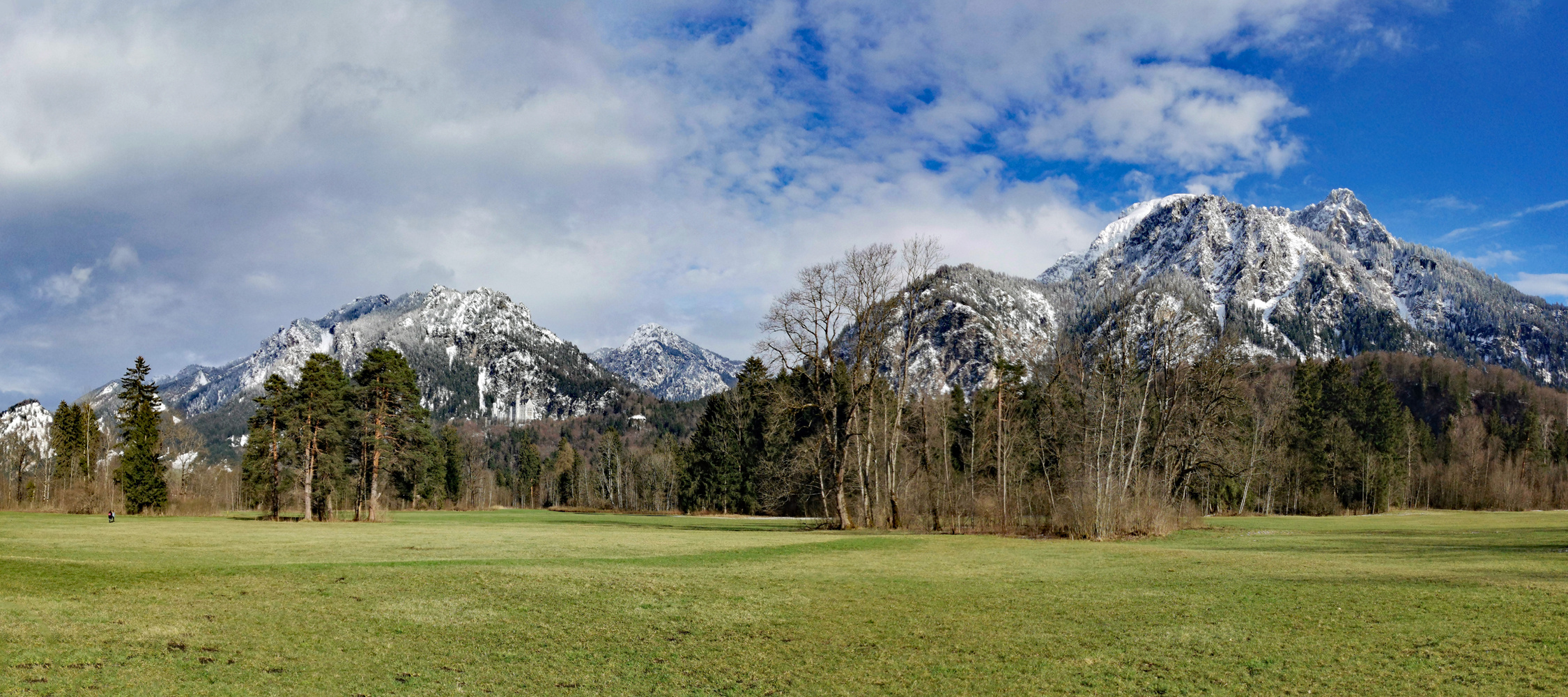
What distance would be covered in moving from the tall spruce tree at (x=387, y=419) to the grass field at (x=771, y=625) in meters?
37.0

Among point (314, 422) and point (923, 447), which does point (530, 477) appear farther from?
point (923, 447)

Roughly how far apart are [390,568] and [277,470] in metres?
A: 48.8

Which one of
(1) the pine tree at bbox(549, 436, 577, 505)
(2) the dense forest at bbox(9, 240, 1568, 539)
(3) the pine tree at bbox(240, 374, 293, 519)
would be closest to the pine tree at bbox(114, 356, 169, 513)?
(2) the dense forest at bbox(9, 240, 1568, 539)

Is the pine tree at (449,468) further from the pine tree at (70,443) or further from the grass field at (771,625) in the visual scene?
the grass field at (771,625)

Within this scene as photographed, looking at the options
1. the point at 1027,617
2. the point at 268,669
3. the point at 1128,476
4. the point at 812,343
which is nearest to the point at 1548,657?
the point at 1027,617

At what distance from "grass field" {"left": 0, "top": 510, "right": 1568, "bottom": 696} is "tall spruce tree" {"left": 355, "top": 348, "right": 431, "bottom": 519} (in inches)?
1459

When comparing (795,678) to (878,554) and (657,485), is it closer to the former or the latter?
(878,554)

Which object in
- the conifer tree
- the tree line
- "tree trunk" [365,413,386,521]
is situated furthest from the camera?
the conifer tree

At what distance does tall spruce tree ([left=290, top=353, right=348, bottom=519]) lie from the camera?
5662 cm

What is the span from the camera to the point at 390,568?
19.0 metres

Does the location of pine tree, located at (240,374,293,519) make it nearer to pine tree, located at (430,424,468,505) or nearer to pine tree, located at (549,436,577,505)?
pine tree, located at (430,424,468,505)

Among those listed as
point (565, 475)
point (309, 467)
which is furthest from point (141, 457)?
point (565, 475)

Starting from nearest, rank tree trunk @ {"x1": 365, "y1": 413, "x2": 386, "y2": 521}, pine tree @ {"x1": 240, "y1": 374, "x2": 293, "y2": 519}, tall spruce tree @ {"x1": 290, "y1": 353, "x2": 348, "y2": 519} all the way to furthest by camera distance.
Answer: tall spruce tree @ {"x1": 290, "y1": 353, "x2": 348, "y2": 519} → pine tree @ {"x1": 240, "y1": 374, "x2": 293, "y2": 519} → tree trunk @ {"x1": 365, "y1": 413, "x2": 386, "y2": 521}

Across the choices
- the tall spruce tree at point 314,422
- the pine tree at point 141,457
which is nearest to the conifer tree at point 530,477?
the pine tree at point 141,457
